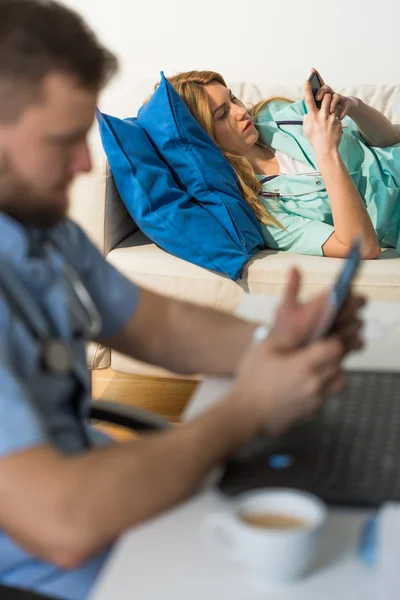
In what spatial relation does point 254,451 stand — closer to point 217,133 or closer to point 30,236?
point 30,236

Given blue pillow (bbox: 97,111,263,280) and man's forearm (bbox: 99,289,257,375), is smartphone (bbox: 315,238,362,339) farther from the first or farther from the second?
blue pillow (bbox: 97,111,263,280)

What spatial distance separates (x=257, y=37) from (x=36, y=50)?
100 inches

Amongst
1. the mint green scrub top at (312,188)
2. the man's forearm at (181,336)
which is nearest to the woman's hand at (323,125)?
the mint green scrub top at (312,188)

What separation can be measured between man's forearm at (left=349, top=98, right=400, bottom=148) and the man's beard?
1827 mm

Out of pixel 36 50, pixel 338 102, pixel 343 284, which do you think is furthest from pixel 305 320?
pixel 338 102

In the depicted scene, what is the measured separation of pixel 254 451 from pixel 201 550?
17cm

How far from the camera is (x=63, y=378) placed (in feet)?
3.06

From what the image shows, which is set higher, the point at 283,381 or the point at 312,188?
the point at 283,381

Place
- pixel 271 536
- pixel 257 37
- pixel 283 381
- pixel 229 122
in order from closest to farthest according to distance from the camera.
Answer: pixel 271 536, pixel 283 381, pixel 229 122, pixel 257 37

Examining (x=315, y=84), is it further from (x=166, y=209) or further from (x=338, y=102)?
(x=166, y=209)

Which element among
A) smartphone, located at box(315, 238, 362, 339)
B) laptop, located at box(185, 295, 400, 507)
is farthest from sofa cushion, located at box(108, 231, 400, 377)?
smartphone, located at box(315, 238, 362, 339)

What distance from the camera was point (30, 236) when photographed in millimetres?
987

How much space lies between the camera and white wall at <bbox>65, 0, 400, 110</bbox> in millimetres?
3166

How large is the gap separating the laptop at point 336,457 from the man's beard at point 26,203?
0.34 metres
